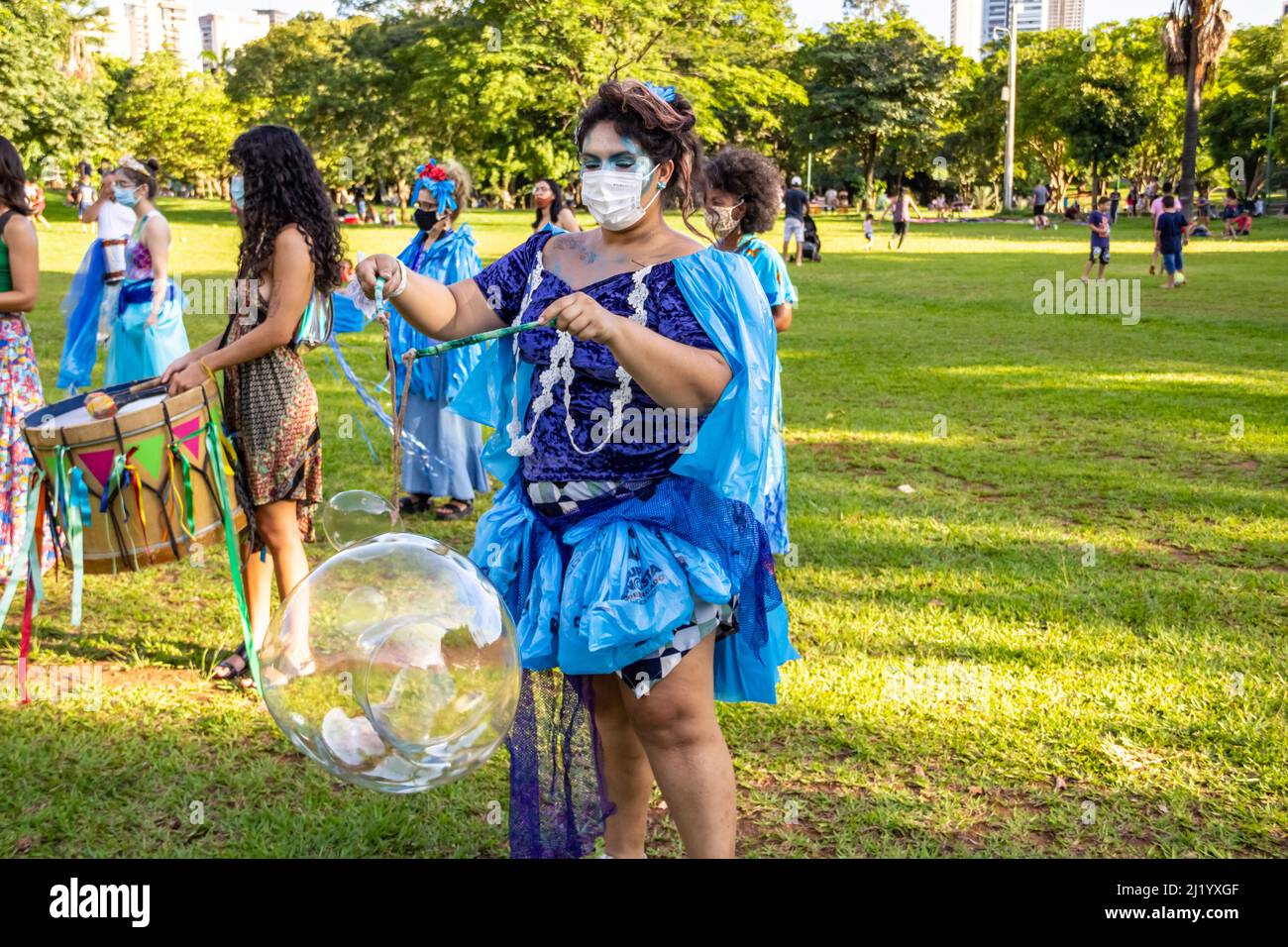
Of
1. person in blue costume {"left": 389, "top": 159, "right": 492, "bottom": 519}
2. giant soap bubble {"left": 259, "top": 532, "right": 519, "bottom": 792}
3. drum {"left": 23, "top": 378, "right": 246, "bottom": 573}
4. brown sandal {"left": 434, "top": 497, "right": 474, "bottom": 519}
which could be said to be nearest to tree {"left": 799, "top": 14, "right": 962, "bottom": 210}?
person in blue costume {"left": 389, "top": 159, "right": 492, "bottom": 519}

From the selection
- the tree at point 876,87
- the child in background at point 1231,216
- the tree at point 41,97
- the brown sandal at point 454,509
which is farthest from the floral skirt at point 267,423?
the tree at point 876,87

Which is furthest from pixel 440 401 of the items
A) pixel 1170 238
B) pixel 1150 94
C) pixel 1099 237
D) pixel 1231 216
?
Result: pixel 1150 94

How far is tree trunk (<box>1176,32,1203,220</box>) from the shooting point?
3438 centimetres

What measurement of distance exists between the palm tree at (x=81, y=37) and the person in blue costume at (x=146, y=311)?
51066mm

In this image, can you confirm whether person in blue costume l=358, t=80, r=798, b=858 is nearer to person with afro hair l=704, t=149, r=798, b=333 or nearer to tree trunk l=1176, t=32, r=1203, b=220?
person with afro hair l=704, t=149, r=798, b=333

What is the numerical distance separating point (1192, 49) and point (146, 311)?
117ft

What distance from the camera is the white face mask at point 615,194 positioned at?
2648 mm

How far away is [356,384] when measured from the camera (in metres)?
3.15

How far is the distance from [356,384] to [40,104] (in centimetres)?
4994

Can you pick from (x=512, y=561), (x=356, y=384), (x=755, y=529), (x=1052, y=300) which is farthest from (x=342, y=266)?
(x=1052, y=300)

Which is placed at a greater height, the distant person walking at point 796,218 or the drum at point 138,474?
the distant person walking at point 796,218

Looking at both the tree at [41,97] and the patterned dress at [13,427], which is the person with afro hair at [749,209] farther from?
the tree at [41,97]

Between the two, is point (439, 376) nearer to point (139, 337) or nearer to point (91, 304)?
point (139, 337)

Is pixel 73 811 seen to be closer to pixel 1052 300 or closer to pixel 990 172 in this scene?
pixel 1052 300
